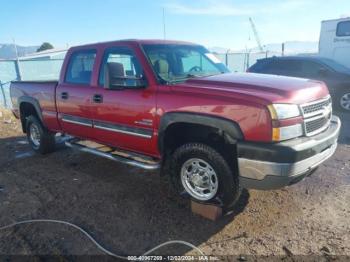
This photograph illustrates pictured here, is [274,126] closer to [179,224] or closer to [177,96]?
[177,96]

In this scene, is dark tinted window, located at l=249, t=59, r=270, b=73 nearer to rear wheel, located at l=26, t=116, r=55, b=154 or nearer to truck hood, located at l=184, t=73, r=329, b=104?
truck hood, located at l=184, t=73, r=329, b=104

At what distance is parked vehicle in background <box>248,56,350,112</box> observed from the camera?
8992mm

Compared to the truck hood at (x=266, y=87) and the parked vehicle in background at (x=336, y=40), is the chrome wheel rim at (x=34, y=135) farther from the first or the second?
the parked vehicle in background at (x=336, y=40)

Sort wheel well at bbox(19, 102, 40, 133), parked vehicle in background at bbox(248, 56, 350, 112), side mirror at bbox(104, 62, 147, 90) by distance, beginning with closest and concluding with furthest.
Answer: side mirror at bbox(104, 62, 147, 90), wheel well at bbox(19, 102, 40, 133), parked vehicle in background at bbox(248, 56, 350, 112)

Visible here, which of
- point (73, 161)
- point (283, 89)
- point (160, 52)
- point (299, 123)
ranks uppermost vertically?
point (160, 52)

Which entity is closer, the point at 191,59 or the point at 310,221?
the point at 310,221

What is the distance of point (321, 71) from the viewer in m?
9.04

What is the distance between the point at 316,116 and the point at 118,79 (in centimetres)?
226

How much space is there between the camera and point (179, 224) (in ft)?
11.3

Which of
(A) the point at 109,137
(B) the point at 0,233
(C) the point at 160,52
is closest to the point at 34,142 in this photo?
(A) the point at 109,137

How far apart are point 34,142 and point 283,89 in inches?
198

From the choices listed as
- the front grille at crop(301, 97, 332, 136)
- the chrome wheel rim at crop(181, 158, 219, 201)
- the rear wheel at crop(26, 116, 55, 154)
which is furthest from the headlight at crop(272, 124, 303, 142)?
A: the rear wheel at crop(26, 116, 55, 154)

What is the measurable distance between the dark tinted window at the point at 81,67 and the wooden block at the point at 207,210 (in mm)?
2387

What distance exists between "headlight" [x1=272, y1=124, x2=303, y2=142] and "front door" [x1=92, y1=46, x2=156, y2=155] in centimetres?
143
